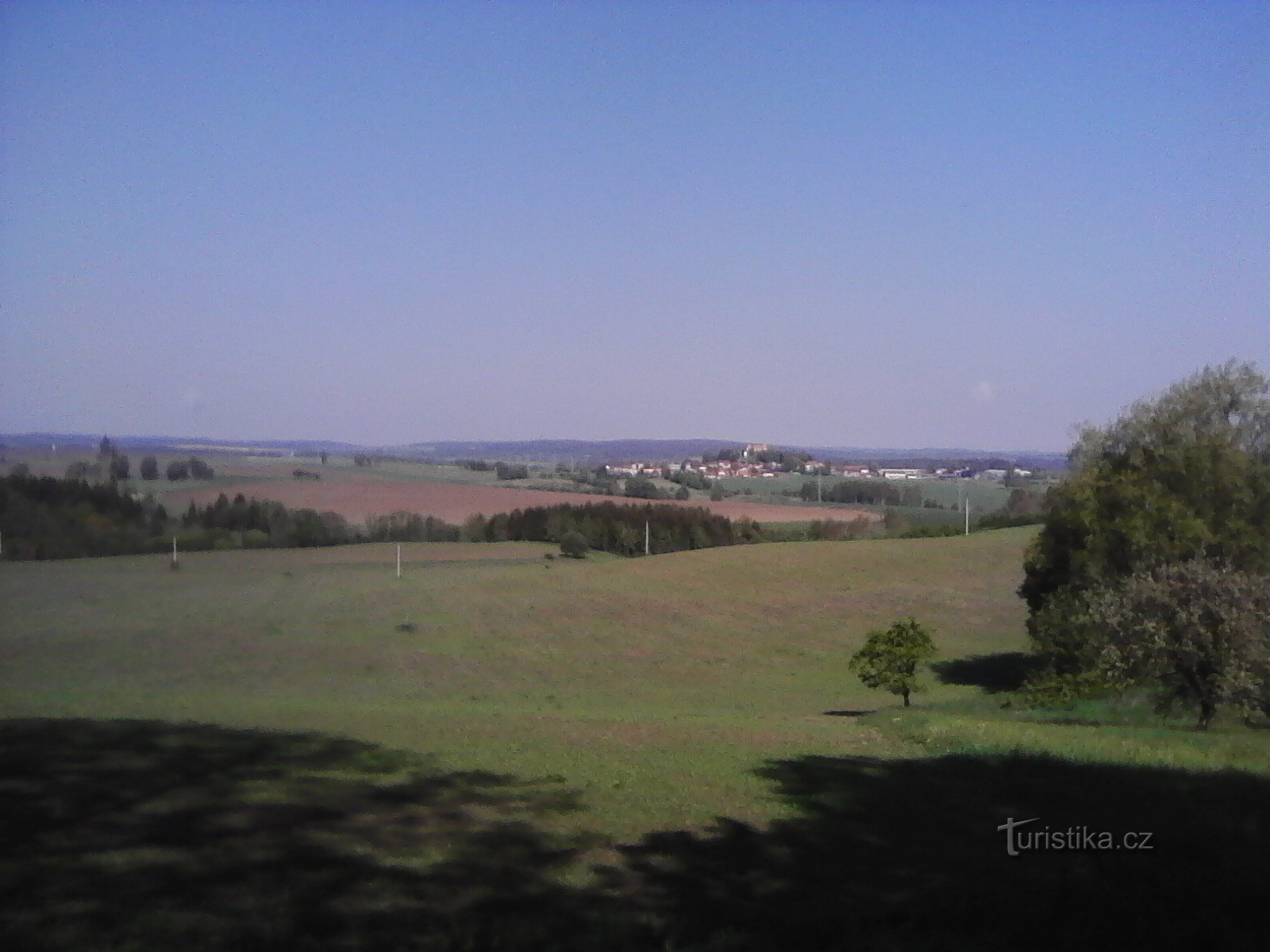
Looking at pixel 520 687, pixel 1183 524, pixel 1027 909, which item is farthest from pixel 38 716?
pixel 1183 524

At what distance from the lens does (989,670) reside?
136 ft

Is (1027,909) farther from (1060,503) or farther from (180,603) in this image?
(180,603)

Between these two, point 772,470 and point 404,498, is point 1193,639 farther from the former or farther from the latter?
point 772,470

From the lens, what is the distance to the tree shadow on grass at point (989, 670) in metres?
38.3

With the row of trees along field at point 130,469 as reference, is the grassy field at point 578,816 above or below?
below

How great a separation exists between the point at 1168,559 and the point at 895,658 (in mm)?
7505

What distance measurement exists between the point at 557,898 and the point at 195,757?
5.62m

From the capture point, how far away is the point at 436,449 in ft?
292

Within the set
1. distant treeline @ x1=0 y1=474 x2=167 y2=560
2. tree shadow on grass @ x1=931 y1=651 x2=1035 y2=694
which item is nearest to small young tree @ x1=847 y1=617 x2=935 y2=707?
tree shadow on grass @ x1=931 y1=651 x2=1035 y2=694

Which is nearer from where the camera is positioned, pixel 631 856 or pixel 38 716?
pixel 631 856

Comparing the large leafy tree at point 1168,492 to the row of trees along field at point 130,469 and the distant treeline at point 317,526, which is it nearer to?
the distant treeline at point 317,526

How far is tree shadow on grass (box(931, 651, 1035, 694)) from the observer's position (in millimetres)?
38344

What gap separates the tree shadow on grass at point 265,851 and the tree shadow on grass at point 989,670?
29492mm

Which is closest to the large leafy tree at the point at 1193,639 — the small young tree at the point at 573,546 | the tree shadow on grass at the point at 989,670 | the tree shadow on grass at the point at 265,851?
the tree shadow on grass at the point at 265,851
